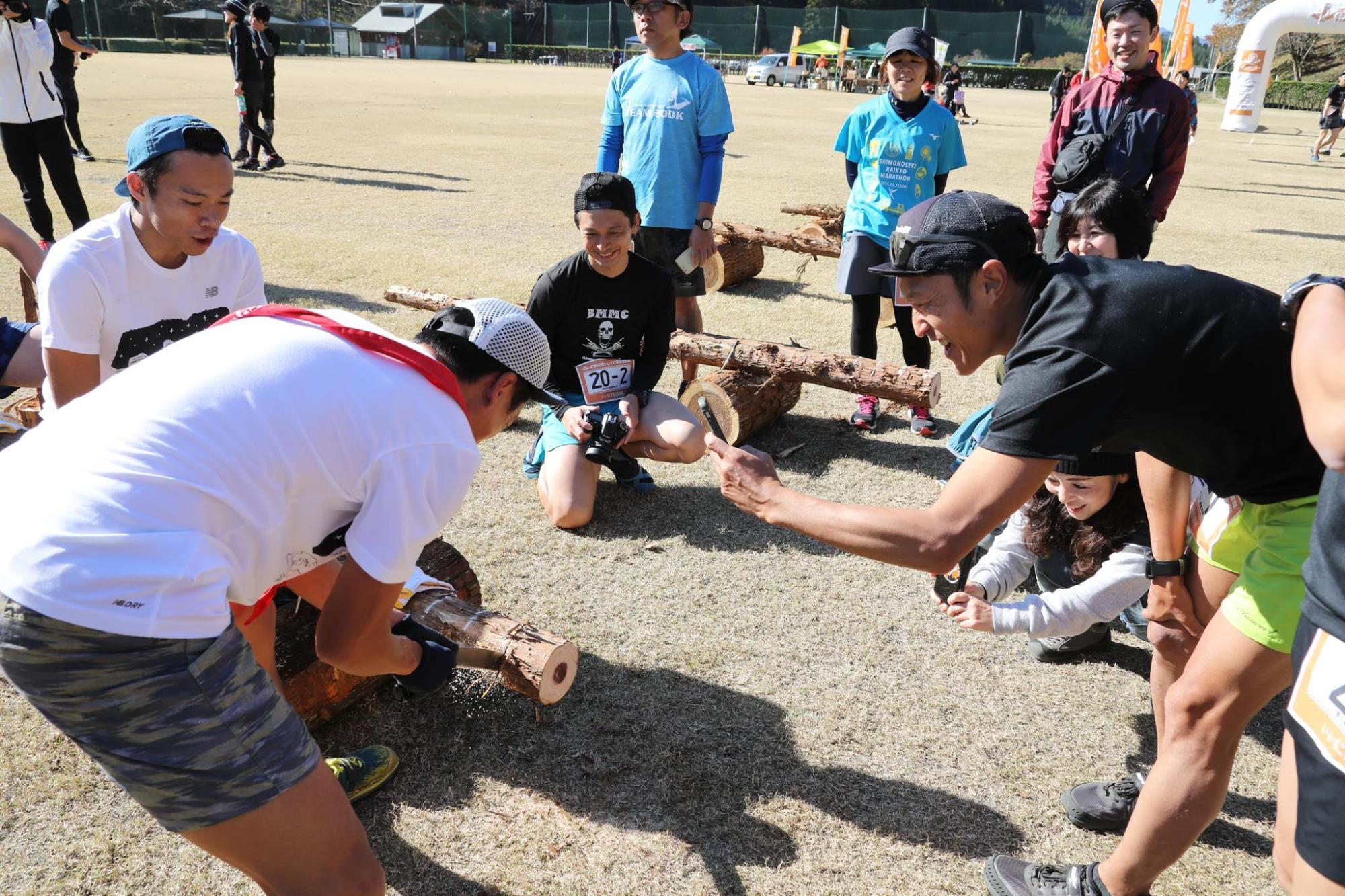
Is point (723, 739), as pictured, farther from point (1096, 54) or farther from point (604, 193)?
point (1096, 54)

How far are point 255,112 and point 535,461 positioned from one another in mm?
10337

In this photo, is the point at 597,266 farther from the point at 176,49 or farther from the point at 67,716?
the point at 176,49

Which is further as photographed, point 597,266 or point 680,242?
point 680,242

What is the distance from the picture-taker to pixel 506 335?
196 centimetres

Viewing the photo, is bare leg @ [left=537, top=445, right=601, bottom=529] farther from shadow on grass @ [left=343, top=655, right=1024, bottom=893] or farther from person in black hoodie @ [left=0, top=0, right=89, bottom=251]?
person in black hoodie @ [left=0, top=0, right=89, bottom=251]

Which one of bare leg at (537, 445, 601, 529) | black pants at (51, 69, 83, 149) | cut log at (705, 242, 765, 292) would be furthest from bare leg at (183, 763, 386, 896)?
black pants at (51, 69, 83, 149)

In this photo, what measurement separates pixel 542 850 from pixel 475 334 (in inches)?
59.9

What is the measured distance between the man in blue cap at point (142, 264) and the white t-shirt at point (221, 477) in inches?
55.6

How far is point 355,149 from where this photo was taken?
15.5 m

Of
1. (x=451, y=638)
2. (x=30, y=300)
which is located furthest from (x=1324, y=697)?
(x=30, y=300)

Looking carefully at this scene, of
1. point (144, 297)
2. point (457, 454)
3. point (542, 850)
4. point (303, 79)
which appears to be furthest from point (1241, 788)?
point (303, 79)

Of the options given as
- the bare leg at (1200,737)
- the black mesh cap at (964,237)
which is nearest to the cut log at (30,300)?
the black mesh cap at (964,237)

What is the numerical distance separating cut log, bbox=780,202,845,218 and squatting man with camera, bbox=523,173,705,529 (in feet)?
19.4

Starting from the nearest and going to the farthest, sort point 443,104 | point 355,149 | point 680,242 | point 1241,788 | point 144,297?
point 1241,788 → point 144,297 → point 680,242 → point 355,149 → point 443,104
